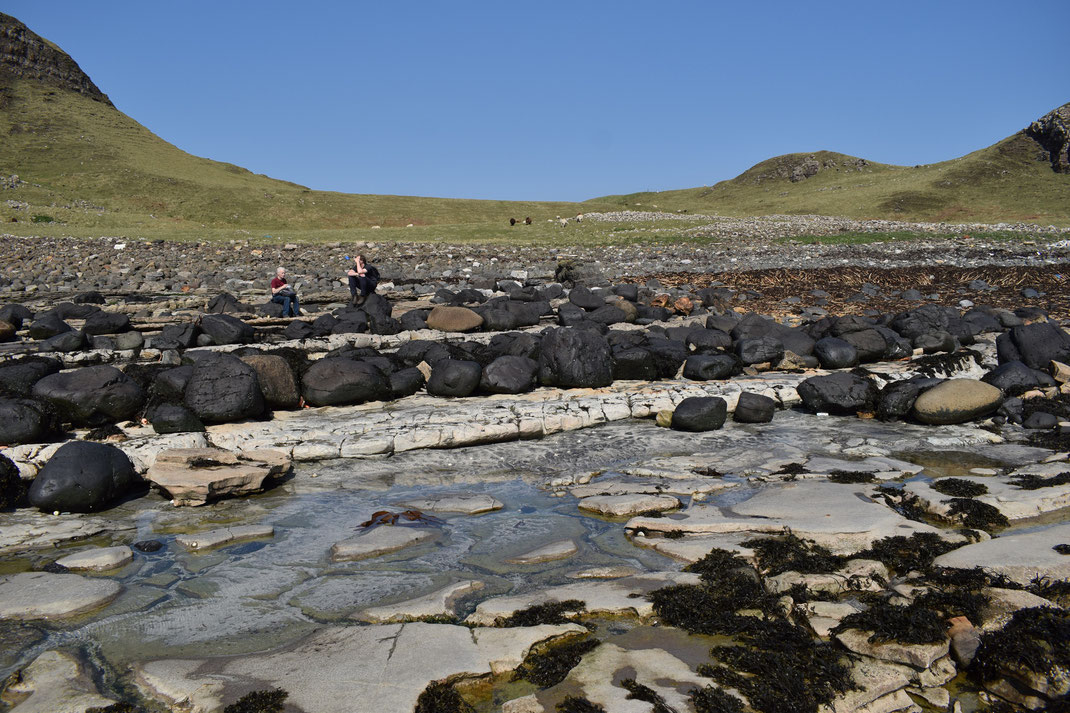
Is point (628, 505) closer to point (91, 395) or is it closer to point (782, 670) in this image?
point (782, 670)

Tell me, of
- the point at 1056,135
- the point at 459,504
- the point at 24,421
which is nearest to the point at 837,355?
the point at 459,504

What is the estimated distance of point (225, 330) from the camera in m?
12.3

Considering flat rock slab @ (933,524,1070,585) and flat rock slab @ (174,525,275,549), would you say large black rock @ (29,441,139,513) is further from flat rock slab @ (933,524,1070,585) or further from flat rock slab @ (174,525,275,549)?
flat rock slab @ (933,524,1070,585)

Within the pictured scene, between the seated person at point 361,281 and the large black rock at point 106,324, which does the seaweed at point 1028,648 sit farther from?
the seated person at point 361,281

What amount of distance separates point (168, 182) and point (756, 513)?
188 feet

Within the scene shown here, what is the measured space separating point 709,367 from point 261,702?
27.3 ft

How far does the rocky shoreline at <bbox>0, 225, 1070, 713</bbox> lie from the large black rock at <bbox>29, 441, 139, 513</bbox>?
28 millimetres

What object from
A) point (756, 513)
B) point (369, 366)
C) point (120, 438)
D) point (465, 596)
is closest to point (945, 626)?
point (756, 513)

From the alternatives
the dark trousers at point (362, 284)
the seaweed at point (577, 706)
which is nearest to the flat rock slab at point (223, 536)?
the seaweed at point (577, 706)

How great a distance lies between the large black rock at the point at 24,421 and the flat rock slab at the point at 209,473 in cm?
175

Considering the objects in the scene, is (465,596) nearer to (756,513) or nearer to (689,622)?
(689,622)

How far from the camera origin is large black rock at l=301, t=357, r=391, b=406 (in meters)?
9.64

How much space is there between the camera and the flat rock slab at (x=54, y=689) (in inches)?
141

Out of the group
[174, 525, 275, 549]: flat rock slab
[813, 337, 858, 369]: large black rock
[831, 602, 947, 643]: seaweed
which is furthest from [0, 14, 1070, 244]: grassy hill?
[831, 602, 947, 643]: seaweed
